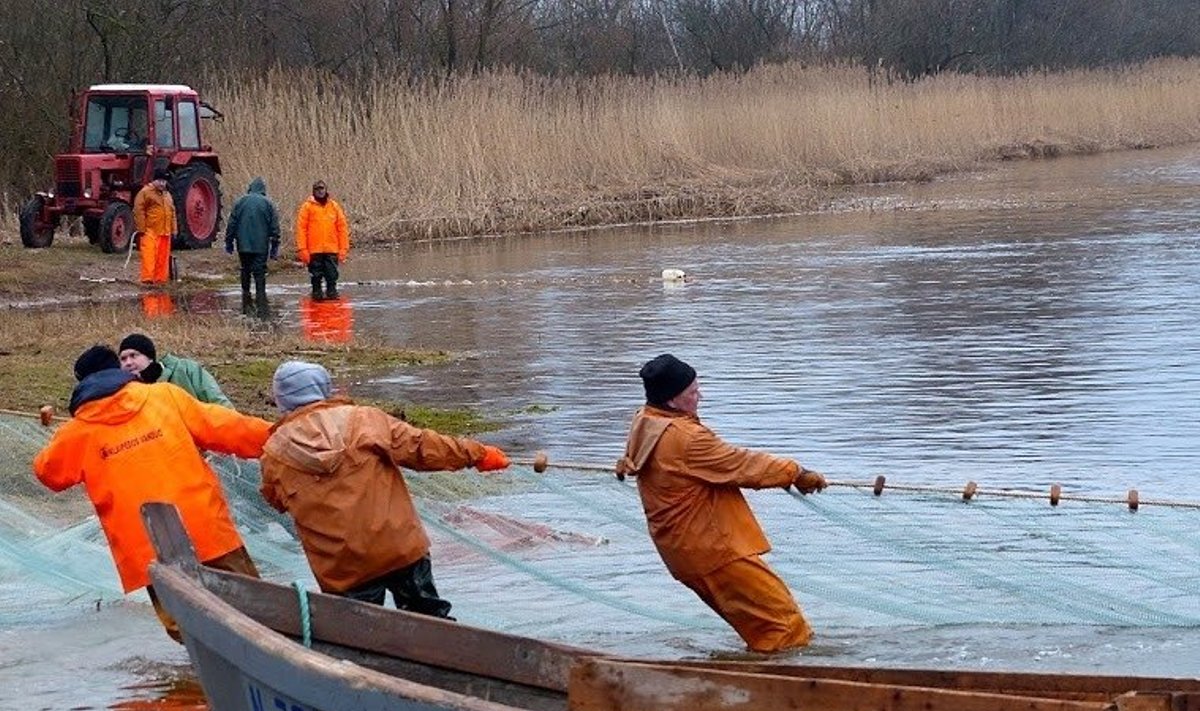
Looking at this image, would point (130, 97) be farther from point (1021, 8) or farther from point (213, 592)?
point (1021, 8)

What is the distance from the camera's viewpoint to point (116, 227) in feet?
89.4

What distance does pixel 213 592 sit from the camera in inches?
256

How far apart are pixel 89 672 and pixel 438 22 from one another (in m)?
39.9

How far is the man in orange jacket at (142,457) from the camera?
7.42m

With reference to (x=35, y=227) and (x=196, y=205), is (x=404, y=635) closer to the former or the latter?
(x=35, y=227)

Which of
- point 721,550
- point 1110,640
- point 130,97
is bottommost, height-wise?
point 1110,640

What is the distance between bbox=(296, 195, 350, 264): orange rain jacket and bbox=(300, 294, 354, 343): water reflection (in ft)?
1.96

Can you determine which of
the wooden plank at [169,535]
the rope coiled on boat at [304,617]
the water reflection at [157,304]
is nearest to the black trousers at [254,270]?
the water reflection at [157,304]

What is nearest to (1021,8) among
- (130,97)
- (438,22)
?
(438,22)

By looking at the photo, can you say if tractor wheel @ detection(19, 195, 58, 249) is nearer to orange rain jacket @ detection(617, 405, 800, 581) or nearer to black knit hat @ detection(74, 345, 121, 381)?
black knit hat @ detection(74, 345, 121, 381)

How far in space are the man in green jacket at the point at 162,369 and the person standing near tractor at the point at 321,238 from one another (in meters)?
14.0

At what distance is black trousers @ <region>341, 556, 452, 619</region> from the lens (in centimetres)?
721

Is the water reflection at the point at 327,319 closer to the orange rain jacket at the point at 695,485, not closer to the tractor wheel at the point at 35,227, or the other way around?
the tractor wheel at the point at 35,227

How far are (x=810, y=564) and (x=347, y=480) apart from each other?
3083 millimetres
